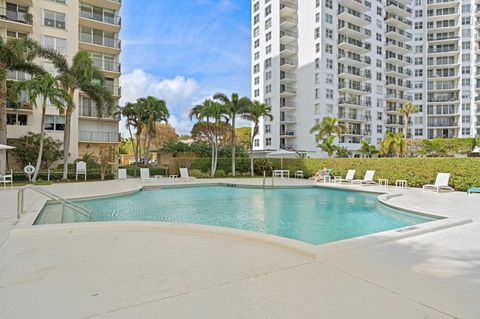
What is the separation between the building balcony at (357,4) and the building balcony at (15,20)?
1571 inches

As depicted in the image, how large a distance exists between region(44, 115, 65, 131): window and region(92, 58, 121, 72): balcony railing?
6.28 metres

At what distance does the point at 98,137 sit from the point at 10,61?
10.6m

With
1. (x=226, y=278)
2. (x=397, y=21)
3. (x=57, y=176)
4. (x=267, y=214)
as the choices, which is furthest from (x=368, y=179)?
(x=397, y=21)

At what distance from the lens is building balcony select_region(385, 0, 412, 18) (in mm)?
51500

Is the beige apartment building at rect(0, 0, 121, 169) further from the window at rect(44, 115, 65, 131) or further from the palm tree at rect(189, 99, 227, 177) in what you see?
the palm tree at rect(189, 99, 227, 177)

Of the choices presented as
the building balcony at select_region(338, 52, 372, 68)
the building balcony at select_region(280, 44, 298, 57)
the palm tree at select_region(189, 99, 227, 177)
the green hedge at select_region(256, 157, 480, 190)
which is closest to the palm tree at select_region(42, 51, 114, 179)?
the palm tree at select_region(189, 99, 227, 177)

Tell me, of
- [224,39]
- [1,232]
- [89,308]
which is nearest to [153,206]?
[1,232]

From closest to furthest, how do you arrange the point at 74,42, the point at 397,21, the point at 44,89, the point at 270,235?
the point at 270,235 < the point at 44,89 < the point at 74,42 < the point at 397,21

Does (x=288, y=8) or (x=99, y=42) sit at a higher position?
(x=288, y=8)

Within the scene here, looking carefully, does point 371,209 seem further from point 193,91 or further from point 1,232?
point 193,91

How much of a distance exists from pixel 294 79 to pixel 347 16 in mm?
11646

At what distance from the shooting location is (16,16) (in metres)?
24.8

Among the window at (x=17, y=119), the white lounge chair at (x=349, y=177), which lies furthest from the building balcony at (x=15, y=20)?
the white lounge chair at (x=349, y=177)

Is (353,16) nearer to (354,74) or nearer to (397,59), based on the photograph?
(354,74)
